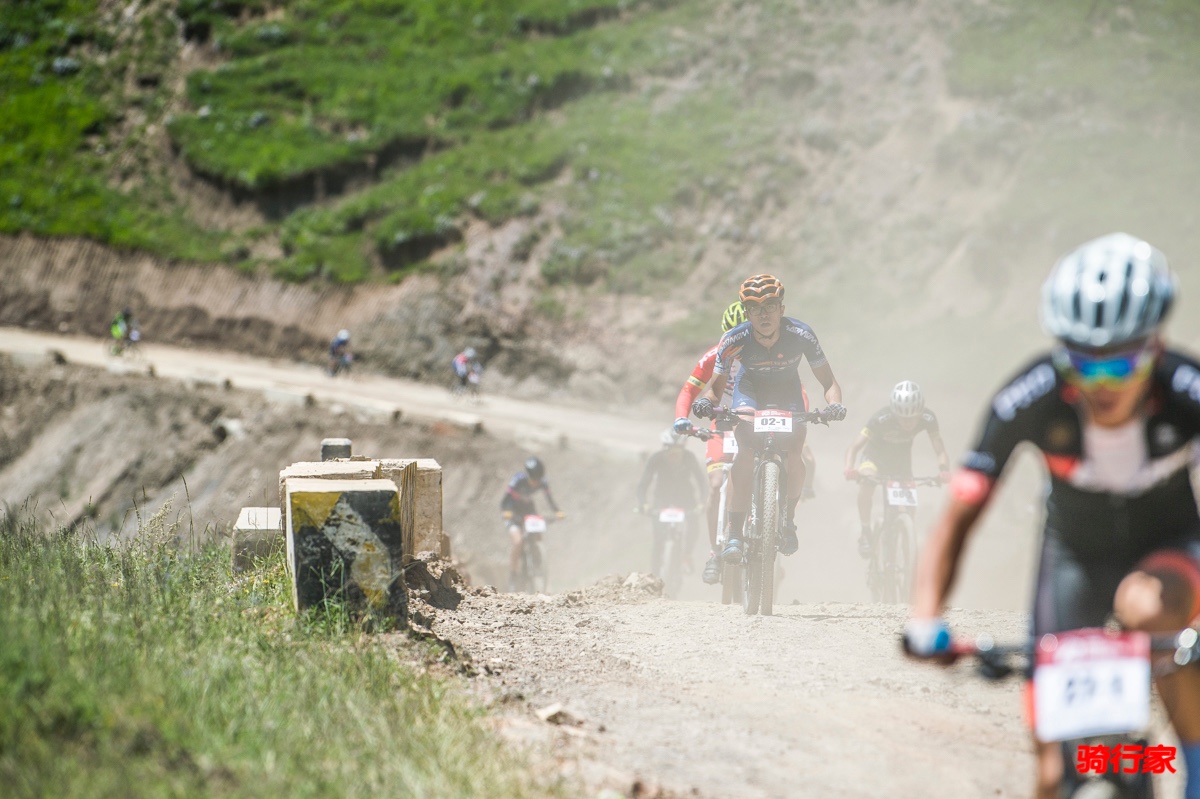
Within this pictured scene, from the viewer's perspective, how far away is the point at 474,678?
608 centimetres

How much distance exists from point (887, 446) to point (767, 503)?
3514mm

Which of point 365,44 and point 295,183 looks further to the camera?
point 365,44

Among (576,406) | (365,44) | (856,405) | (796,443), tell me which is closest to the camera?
(796,443)

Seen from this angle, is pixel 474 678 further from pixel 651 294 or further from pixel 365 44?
pixel 365 44

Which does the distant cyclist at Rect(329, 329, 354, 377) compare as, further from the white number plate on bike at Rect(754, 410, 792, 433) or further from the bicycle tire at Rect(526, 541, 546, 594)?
the white number plate on bike at Rect(754, 410, 792, 433)

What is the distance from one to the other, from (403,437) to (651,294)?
1111cm

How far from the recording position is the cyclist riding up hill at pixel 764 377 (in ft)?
29.3

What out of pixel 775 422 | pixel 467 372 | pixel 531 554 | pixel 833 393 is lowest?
pixel 531 554

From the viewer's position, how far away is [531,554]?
54.1ft

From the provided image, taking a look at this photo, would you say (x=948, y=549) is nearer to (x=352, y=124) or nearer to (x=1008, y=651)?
(x=1008, y=651)

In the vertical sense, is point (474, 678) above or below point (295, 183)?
below

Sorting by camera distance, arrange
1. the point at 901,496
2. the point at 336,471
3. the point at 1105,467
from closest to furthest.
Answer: the point at 1105,467 → the point at 336,471 → the point at 901,496

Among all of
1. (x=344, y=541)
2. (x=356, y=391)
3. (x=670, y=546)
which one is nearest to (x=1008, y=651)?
(x=344, y=541)

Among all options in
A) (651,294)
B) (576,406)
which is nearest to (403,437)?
(576,406)
